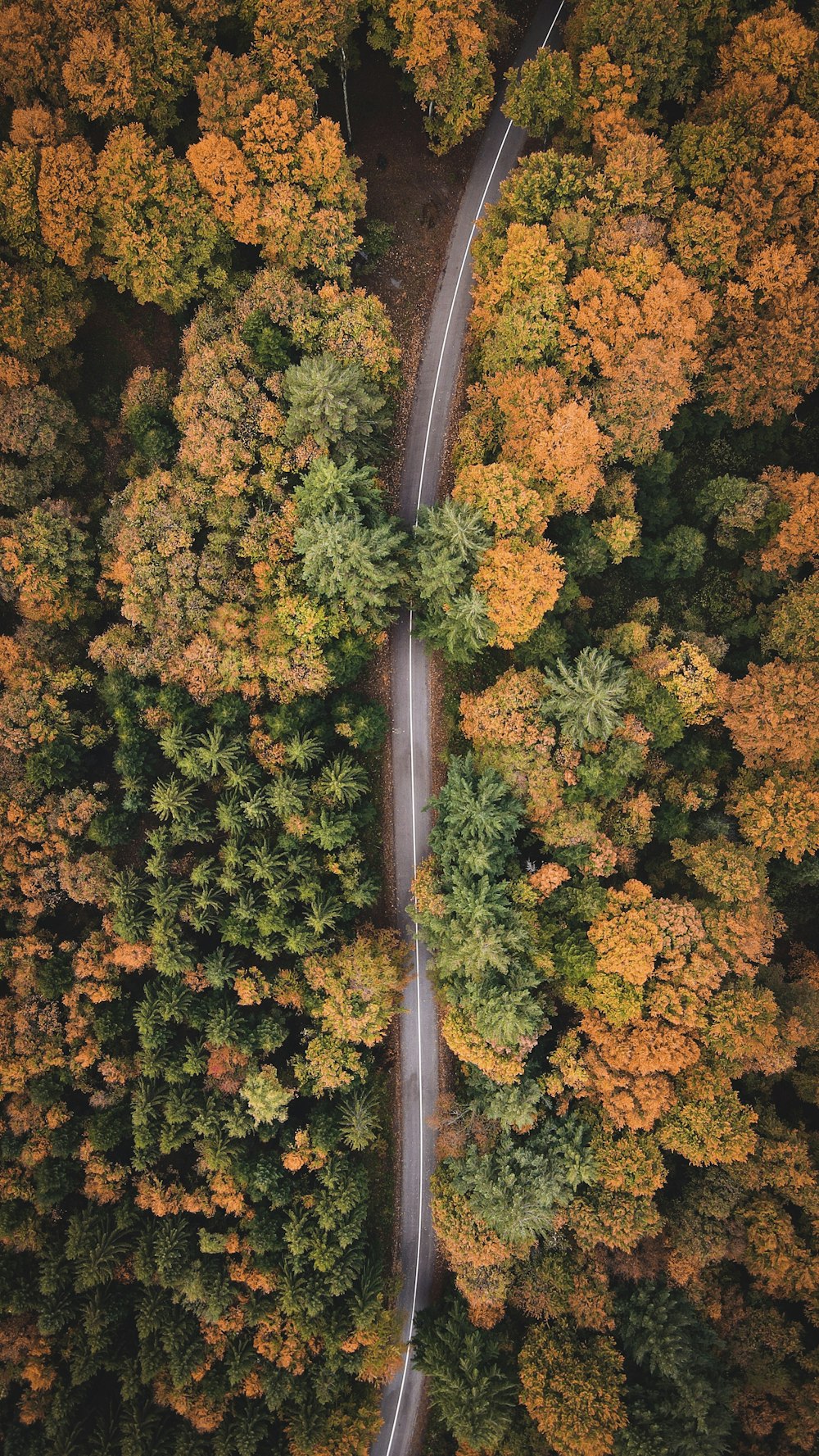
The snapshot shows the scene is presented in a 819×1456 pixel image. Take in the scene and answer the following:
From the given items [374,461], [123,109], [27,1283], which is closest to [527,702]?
[374,461]

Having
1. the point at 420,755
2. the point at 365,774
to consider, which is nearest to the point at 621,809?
the point at 420,755

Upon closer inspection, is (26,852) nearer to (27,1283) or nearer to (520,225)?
(27,1283)

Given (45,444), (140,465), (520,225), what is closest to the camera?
(520,225)

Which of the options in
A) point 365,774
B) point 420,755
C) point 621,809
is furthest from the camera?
point 420,755

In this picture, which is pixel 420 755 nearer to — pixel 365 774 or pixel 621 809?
pixel 365 774

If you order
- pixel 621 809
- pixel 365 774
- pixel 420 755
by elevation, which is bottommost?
pixel 621 809
